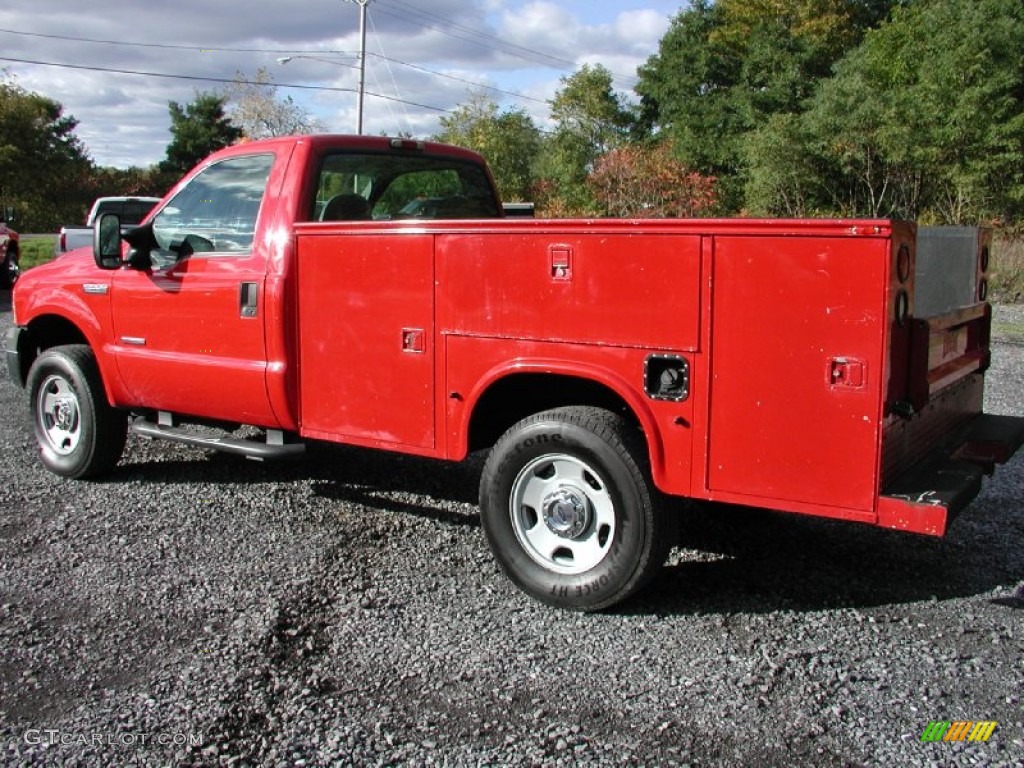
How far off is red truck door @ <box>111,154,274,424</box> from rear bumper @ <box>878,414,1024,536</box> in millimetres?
3187

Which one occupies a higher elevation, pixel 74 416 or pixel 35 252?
pixel 35 252

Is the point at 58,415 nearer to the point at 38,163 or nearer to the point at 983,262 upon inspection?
the point at 983,262

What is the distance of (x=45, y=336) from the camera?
6984mm

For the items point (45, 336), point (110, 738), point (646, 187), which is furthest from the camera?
point (646, 187)

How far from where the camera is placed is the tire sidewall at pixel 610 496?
4113 mm

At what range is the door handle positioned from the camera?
5273 mm

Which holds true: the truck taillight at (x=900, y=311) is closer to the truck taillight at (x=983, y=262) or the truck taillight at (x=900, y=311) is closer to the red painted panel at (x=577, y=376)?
the red painted panel at (x=577, y=376)

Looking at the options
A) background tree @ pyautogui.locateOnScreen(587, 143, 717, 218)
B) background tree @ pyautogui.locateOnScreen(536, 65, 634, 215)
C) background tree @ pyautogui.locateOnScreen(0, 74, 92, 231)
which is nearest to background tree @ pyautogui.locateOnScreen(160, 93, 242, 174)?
background tree @ pyautogui.locateOnScreen(0, 74, 92, 231)

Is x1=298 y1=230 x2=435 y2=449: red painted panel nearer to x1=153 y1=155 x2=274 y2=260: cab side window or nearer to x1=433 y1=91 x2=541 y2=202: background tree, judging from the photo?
x1=153 y1=155 x2=274 y2=260: cab side window

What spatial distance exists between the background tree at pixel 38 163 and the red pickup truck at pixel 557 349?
4372cm

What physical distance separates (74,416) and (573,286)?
12.9 ft

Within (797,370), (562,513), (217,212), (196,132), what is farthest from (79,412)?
(196,132)

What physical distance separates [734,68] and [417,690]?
4348 cm

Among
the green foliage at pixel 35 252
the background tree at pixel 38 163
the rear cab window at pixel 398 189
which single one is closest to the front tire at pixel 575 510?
the rear cab window at pixel 398 189
